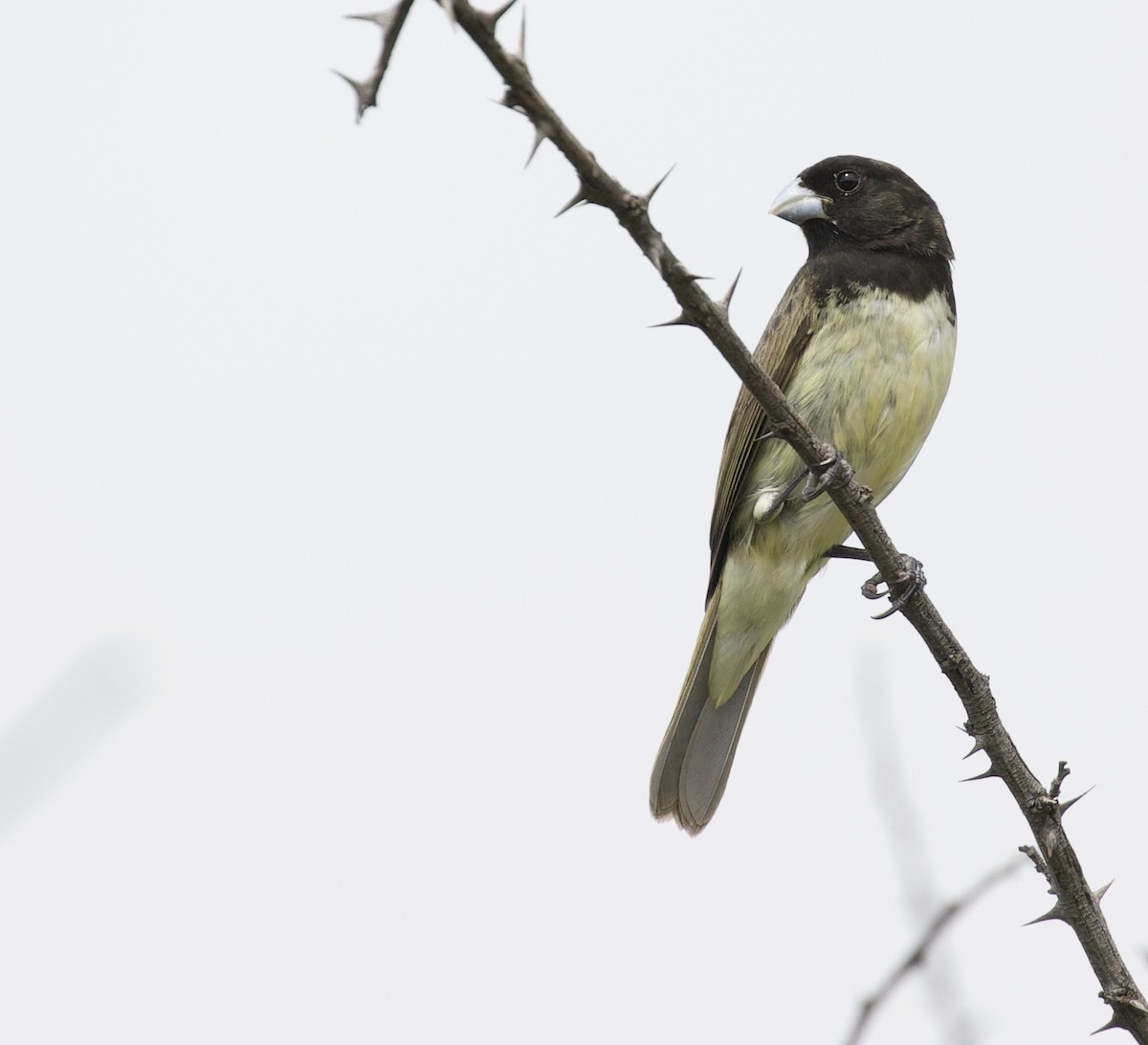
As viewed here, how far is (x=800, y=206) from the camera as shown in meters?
6.23

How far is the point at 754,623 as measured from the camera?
606cm

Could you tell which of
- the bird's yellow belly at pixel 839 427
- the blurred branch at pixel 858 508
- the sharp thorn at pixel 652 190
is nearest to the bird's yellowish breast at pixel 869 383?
the bird's yellow belly at pixel 839 427

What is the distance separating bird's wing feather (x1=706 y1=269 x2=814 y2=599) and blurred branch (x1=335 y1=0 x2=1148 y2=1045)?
1.66 m

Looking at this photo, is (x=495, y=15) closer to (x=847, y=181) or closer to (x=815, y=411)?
(x=815, y=411)

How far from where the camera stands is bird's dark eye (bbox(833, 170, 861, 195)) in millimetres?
6281

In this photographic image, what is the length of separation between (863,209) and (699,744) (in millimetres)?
2360

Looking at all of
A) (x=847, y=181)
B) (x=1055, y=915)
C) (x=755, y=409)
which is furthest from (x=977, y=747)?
(x=847, y=181)

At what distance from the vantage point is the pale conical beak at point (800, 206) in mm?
6215

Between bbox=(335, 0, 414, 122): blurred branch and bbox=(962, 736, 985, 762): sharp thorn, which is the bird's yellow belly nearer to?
bbox=(962, 736, 985, 762): sharp thorn

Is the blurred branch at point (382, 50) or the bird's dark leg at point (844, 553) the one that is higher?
the bird's dark leg at point (844, 553)

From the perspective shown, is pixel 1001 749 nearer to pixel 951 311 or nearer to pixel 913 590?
pixel 913 590

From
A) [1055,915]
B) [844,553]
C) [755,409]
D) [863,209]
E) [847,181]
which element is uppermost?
[847,181]

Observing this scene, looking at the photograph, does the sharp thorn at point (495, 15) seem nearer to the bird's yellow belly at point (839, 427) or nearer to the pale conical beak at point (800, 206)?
the bird's yellow belly at point (839, 427)

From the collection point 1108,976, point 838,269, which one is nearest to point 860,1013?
point 1108,976
